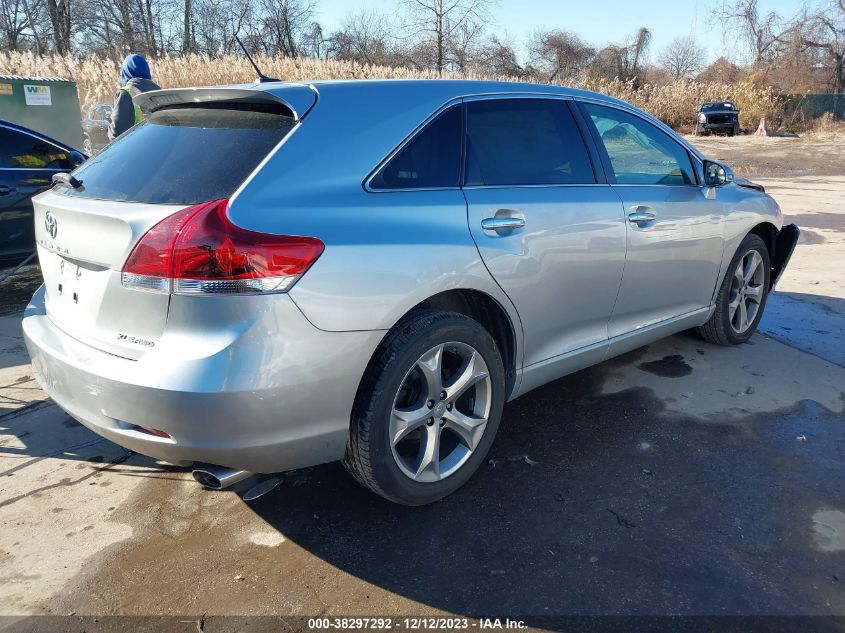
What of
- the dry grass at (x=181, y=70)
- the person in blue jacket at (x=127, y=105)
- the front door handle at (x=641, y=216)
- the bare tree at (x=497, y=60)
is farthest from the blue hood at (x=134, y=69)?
the bare tree at (x=497, y=60)

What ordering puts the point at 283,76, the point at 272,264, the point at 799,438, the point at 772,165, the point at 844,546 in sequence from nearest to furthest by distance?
1. the point at 272,264
2. the point at 844,546
3. the point at 799,438
4. the point at 283,76
5. the point at 772,165

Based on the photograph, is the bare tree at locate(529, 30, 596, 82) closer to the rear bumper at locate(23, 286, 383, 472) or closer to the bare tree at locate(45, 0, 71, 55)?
the bare tree at locate(45, 0, 71, 55)

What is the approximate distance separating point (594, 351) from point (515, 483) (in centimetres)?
91

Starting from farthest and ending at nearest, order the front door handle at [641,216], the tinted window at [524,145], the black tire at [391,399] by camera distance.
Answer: the front door handle at [641,216]
the tinted window at [524,145]
the black tire at [391,399]

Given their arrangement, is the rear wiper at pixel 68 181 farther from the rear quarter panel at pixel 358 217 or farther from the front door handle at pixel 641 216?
the front door handle at pixel 641 216

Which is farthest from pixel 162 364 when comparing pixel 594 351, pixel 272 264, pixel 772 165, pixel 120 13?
pixel 120 13

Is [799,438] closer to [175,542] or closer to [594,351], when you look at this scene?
[594,351]

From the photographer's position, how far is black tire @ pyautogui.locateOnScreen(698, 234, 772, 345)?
464cm

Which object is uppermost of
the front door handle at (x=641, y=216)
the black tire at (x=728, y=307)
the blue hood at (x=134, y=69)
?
the blue hood at (x=134, y=69)

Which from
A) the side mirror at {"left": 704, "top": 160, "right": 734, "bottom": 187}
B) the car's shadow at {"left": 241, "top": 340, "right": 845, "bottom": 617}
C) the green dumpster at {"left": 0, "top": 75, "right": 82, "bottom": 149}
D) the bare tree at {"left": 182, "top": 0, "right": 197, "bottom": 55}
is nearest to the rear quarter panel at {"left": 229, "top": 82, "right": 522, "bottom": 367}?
the car's shadow at {"left": 241, "top": 340, "right": 845, "bottom": 617}

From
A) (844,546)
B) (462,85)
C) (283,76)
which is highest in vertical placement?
(283,76)

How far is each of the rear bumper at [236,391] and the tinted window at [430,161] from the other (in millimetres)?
659

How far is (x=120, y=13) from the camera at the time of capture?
130 feet

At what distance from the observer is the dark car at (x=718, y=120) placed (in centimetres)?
2906
